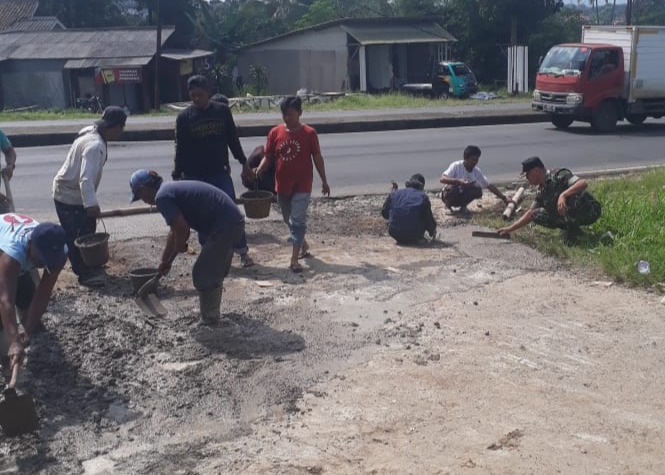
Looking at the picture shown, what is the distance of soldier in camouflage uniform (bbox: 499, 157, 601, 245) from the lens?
28.9 ft

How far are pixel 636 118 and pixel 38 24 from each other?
1582 inches

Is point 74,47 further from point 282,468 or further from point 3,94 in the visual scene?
point 282,468

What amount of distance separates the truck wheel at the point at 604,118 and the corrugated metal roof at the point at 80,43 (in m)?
27.2

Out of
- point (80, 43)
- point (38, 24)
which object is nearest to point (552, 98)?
point (80, 43)

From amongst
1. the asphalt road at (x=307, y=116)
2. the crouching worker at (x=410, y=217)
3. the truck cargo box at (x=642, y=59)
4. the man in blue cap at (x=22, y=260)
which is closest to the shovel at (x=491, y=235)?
the crouching worker at (x=410, y=217)

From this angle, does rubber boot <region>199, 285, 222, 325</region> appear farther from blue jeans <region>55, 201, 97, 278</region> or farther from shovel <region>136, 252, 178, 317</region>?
blue jeans <region>55, 201, 97, 278</region>

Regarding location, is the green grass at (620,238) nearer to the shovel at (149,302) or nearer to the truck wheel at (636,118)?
the shovel at (149,302)

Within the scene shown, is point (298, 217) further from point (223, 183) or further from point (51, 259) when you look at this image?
point (51, 259)

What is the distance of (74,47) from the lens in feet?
142

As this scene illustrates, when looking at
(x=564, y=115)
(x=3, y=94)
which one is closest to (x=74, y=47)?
(x=3, y=94)

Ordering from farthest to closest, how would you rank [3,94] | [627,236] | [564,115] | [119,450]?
[3,94]
[564,115]
[627,236]
[119,450]

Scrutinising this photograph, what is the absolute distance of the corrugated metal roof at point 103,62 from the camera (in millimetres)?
41188

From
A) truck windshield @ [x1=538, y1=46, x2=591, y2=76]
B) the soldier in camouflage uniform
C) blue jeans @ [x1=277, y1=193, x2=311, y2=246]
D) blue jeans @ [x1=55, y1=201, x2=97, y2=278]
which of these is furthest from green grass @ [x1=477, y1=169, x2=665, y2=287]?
truck windshield @ [x1=538, y1=46, x2=591, y2=76]

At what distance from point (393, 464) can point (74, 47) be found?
42.1 metres
